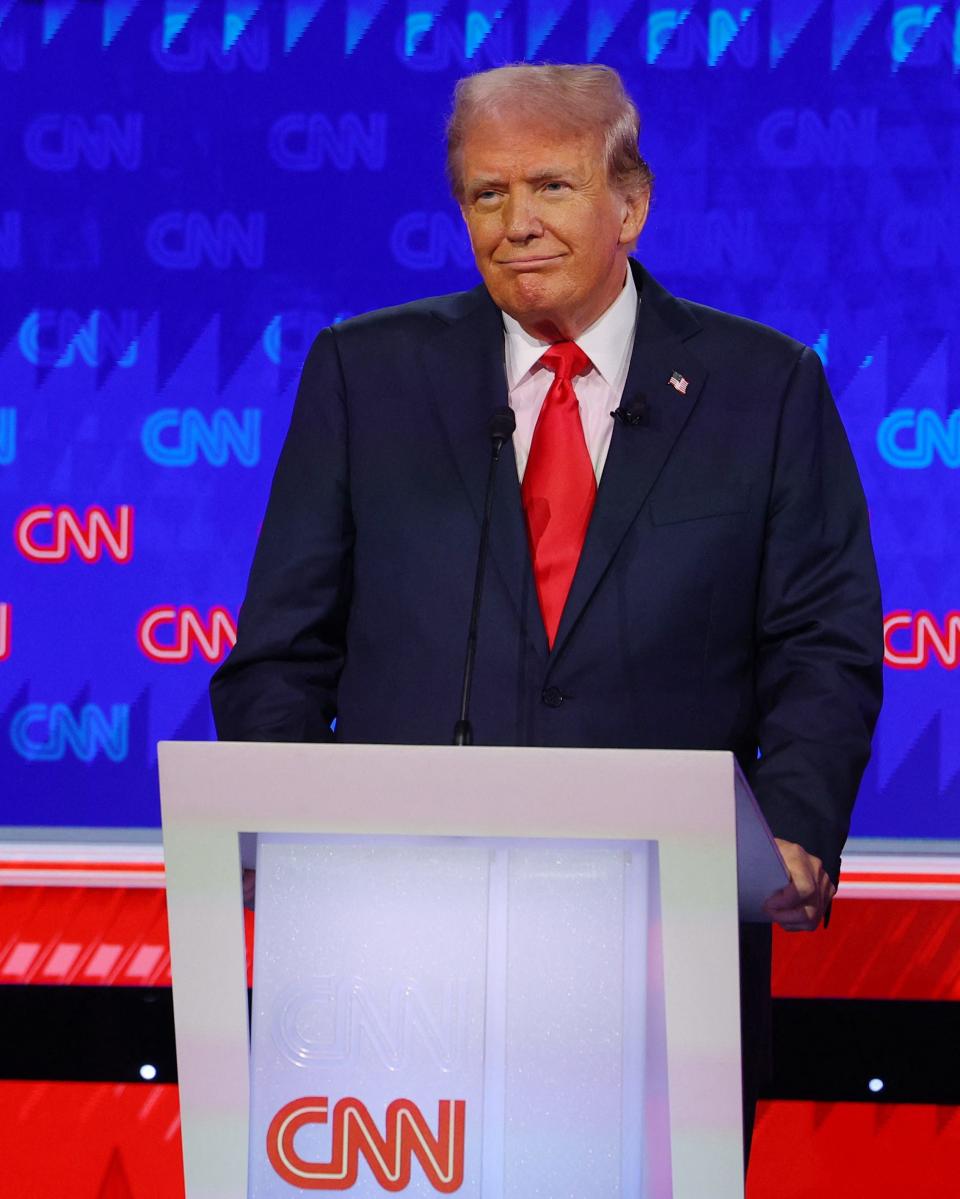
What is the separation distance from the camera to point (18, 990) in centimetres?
267

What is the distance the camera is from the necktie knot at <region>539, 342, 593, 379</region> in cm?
186

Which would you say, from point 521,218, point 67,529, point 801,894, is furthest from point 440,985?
point 67,529

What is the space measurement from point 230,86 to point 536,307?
1.13 m

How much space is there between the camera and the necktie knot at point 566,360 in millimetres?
1861

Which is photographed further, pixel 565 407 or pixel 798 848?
pixel 565 407

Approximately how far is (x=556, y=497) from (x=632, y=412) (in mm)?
115

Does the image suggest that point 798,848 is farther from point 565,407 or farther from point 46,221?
point 46,221

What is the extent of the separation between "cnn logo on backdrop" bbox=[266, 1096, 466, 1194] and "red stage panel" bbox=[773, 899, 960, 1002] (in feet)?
4.82

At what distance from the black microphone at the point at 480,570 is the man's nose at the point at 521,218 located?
188 millimetres

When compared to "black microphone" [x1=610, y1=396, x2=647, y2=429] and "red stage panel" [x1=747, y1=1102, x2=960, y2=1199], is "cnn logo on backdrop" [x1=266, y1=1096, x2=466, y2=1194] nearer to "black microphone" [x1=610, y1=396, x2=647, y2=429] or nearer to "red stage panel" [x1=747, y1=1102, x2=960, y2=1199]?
"black microphone" [x1=610, y1=396, x2=647, y2=429]

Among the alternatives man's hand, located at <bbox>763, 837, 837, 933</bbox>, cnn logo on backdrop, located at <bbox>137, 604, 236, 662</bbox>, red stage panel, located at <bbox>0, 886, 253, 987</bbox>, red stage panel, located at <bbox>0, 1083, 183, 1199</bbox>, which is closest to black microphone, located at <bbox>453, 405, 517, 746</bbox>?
man's hand, located at <bbox>763, 837, 837, 933</bbox>

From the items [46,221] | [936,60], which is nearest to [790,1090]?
[936,60]

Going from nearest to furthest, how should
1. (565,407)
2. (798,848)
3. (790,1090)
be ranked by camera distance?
(798,848)
(565,407)
(790,1090)

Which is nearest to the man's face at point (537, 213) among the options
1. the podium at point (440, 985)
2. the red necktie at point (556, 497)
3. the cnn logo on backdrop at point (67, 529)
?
the red necktie at point (556, 497)
